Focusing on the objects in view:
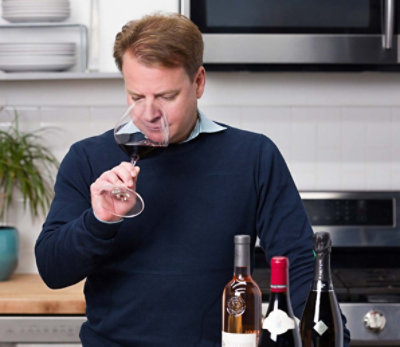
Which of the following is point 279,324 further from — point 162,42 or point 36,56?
point 36,56

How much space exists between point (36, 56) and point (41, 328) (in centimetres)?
90

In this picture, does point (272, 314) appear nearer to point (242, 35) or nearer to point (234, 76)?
point (242, 35)

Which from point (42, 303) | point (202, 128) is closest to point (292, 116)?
point (42, 303)

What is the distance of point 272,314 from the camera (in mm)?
1179

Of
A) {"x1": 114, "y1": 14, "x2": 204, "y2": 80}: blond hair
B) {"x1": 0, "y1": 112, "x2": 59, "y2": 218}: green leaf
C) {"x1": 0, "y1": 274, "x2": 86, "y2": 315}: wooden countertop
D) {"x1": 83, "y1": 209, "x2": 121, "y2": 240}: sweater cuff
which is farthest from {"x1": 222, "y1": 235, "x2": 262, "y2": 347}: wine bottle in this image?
{"x1": 0, "y1": 112, "x2": 59, "y2": 218}: green leaf

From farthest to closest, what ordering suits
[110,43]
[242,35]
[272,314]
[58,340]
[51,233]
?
1. [110,43]
2. [242,35]
3. [58,340]
4. [51,233]
5. [272,314]

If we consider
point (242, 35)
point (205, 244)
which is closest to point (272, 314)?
point (205, 244)

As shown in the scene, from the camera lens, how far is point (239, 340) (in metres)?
1.17

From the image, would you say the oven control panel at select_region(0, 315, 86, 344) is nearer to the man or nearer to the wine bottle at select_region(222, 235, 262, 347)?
the man

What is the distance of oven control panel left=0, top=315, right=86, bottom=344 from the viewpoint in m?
2.45

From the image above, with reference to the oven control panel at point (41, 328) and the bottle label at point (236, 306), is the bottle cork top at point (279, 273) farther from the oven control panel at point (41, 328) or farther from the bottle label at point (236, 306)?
the oven control panel at point (41, 328)

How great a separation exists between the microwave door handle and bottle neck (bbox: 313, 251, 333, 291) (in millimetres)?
1533

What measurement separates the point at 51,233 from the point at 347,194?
58.7 inches

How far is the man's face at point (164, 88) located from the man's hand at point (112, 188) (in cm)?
21
